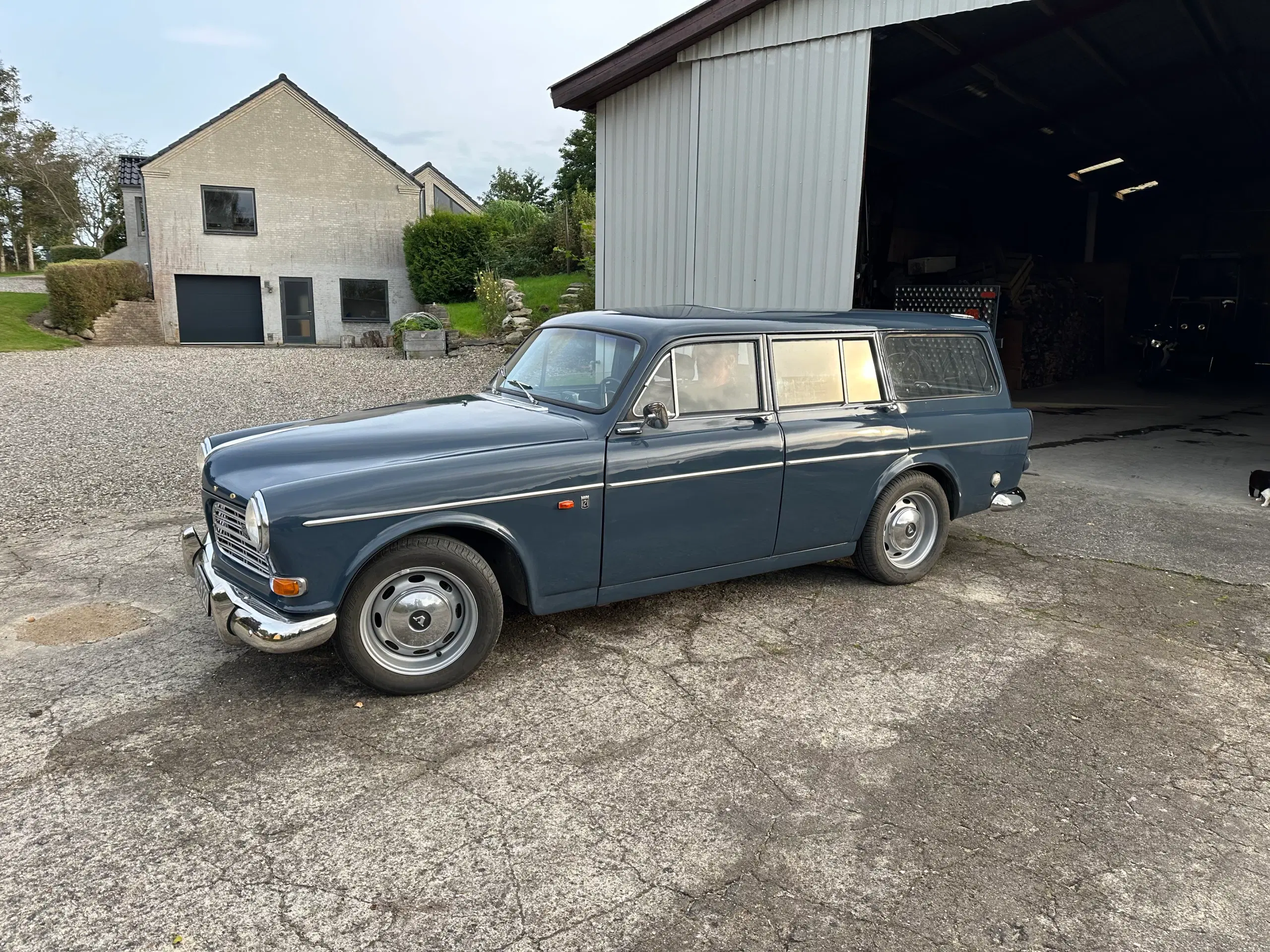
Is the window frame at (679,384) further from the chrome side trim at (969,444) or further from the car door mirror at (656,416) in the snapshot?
the chrome side trim at (969,444)

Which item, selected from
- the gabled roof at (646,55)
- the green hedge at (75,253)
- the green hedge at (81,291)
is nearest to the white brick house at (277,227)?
the green hedge at (81,291)

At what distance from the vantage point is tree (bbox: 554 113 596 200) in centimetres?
4503

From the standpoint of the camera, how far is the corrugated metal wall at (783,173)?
8.66 m

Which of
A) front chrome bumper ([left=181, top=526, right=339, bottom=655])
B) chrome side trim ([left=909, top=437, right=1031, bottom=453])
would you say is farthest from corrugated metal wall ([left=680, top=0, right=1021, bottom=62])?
front chrome bumper ([left=181, top=526, right=339, bottom=655])

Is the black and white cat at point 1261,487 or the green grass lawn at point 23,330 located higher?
the green grass lawn at point 23,330

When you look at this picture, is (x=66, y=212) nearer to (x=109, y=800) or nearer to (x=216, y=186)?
(x=216, y=186)

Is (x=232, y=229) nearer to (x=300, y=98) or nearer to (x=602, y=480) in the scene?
(x=300, y=98)

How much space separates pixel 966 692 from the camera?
4.04 meters

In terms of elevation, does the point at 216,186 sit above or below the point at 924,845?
above

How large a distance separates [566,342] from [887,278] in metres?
13.0

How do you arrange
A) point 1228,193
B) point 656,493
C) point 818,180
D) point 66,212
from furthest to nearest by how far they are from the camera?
1. point 66,212
2. point 1228,193
3. point 818,180
4. point 656,493

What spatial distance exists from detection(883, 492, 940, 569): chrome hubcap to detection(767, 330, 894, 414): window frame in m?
0.68

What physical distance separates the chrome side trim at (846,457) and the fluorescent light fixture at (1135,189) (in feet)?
70.6

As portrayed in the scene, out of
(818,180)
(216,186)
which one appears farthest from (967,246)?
(216,186)
